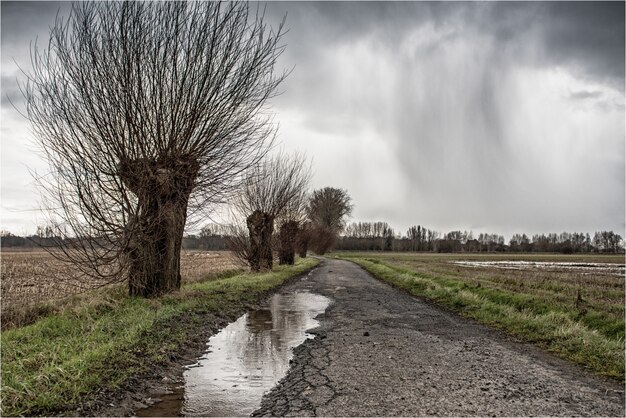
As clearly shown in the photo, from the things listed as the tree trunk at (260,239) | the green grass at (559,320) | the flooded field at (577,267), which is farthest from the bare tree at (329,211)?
the green grass at (559,320)

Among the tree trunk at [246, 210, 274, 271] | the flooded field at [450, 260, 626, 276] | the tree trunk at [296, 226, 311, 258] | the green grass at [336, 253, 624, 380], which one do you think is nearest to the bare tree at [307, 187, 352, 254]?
the tree trunk at [296, 226, 311, 258]

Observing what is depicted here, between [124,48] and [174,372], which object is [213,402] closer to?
[174,372]

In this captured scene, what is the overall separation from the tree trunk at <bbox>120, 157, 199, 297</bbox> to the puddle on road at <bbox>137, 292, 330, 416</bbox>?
2.59 m

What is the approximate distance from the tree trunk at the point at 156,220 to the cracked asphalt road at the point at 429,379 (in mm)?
4811

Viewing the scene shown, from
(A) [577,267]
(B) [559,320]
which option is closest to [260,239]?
(B) [559,320]

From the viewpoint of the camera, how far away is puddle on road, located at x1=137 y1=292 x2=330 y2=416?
5152 millimetres

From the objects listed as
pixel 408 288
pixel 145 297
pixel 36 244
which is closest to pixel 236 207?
pixel 408 288

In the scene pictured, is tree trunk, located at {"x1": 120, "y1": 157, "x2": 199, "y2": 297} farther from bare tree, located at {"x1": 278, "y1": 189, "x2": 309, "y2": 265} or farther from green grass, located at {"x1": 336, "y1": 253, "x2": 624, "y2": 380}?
bare tree, located at {"x1": 278, "y1": 189, "x2": 309, "y2": 265}

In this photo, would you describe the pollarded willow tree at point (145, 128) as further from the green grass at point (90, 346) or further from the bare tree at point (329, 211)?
the bare tree at point (329, 211)

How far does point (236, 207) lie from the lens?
89.0 ft

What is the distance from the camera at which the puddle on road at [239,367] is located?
16.9 feet

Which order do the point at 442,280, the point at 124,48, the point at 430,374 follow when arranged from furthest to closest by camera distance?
the point at 442,280
the point at 124,48
the point at 430,374

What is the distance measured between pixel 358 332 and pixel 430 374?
124 inches

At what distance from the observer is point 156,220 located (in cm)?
1123
